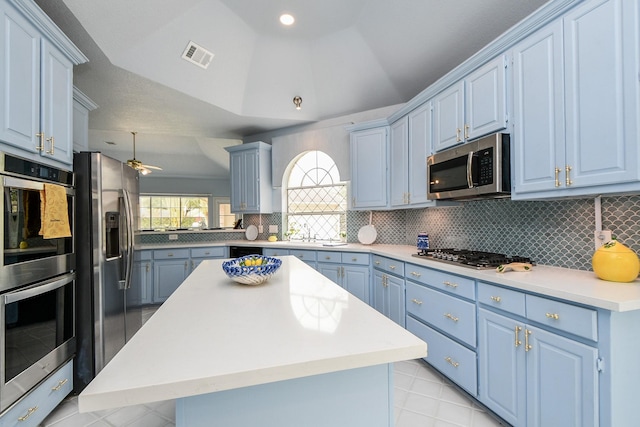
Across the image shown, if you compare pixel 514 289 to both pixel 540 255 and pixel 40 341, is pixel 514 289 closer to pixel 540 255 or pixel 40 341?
pixel 540 255

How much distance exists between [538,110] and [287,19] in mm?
2499

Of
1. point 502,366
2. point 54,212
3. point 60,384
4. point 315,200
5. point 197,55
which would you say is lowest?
point 60,384

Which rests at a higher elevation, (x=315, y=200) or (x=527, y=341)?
(x=315, y=200)

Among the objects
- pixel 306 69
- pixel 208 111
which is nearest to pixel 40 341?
pixel 208 111

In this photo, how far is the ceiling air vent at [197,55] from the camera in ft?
9.91

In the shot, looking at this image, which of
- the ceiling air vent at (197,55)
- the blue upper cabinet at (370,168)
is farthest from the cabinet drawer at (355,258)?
the ceiling air vent at (197,55)

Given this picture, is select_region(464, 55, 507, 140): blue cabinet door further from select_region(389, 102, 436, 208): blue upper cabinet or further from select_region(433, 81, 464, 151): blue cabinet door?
select_region(389, 102, 436, 208): blue upper cabinet

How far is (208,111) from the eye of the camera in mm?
3879

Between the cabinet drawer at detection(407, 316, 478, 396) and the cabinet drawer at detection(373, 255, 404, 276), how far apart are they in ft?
1.59

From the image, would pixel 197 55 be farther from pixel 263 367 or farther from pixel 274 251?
pixel 263 367

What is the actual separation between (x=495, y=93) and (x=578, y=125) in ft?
2.01

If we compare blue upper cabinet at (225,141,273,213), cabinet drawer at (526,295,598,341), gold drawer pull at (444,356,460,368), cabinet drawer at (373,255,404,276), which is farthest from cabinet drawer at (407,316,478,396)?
blue upper cabinet at (225,141,273,213)

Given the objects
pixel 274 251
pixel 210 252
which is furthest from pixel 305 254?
pixel 210 252

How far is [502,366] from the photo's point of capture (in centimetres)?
173
